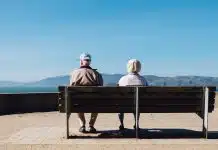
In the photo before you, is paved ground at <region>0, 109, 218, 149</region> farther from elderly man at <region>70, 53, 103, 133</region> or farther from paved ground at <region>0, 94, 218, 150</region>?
elderly man at <region>70, 53, 103, 133</region>

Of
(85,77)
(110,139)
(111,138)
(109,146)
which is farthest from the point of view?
(85,77)

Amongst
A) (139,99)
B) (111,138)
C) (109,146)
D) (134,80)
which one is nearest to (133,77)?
(134,80)

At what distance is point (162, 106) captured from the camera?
711 cm

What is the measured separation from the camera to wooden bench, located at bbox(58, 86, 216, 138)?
7035mm

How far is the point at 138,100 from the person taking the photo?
707 cm

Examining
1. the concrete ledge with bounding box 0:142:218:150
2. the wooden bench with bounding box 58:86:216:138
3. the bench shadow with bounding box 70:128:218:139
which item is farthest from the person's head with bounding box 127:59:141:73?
the concrete ledge with bounding box 0:142:218:150

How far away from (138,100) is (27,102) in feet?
22.1

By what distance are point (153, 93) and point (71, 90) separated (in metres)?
1.42

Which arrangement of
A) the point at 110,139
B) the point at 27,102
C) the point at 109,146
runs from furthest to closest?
1. the point at 27,102
2. the point at 110,139
3. the point at 109,146

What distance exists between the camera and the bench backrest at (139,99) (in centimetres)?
704

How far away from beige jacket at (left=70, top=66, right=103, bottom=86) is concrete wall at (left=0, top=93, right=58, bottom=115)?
207 inches

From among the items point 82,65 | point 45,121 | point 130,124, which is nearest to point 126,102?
point 82,65

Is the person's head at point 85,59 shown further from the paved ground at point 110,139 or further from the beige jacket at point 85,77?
the paved ground at point 110,139

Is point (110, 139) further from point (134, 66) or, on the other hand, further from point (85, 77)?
point (134, 66)
